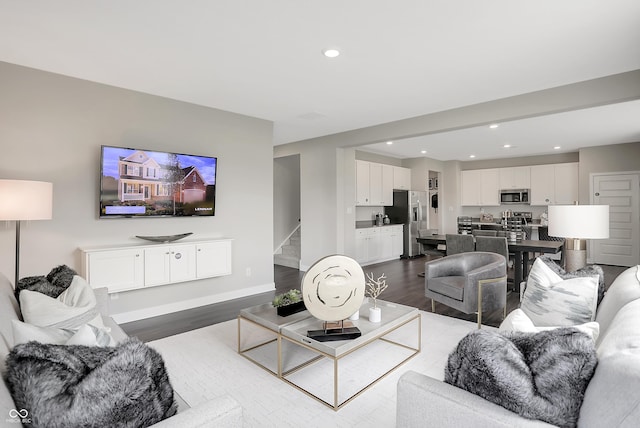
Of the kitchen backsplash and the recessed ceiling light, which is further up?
the recessed ceiling light

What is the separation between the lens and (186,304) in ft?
13.8

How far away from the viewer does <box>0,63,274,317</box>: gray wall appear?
124 inches

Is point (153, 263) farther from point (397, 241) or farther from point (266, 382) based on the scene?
point (397, 241)

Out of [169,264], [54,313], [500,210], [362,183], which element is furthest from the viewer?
[500,210]

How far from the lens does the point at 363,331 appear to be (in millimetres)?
2389

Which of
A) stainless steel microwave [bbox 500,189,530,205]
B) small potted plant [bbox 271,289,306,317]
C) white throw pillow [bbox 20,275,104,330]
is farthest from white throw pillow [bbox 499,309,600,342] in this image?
stainless steel microwave [bbox 500,189,530,205]

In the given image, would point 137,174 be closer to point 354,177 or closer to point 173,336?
point 173,336

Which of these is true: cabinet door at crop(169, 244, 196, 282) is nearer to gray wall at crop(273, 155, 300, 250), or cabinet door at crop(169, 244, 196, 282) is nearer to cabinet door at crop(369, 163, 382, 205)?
gray wall at crop(273, 155, 300, 250)

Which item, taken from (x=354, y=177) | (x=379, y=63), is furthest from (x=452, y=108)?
(x=354, y=177)

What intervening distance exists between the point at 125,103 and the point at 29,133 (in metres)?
0.94

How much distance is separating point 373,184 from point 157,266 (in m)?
5.01

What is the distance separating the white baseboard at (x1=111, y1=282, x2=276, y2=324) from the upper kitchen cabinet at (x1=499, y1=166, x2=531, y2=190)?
275 inches

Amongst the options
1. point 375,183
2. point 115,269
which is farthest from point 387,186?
point 115,269

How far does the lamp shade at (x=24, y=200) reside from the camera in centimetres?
260
